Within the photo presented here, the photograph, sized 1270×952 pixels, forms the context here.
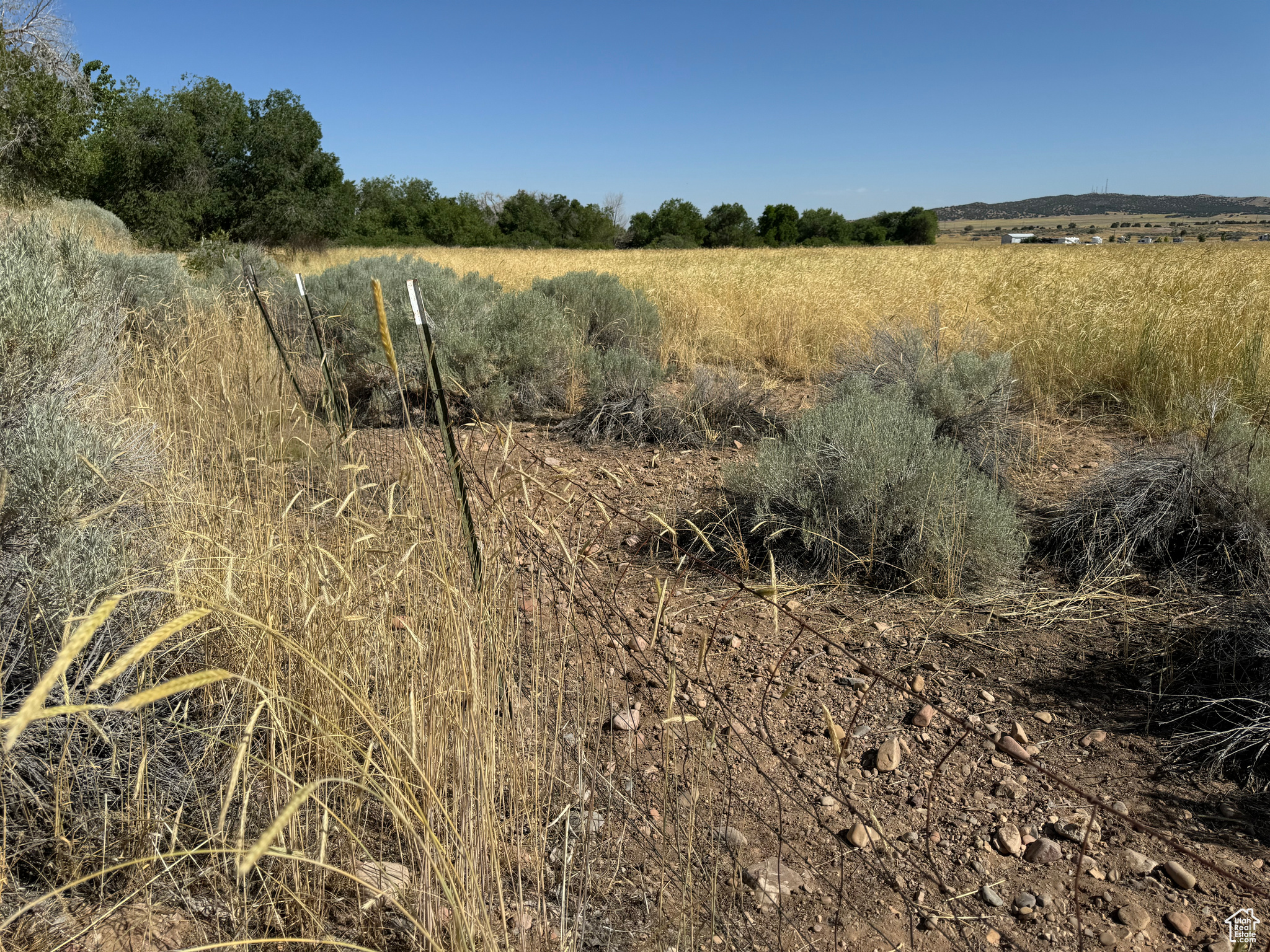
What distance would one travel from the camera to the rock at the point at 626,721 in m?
2.46

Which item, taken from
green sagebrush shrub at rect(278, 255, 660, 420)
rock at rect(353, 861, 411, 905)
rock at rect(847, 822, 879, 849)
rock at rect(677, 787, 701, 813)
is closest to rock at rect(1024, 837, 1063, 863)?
rock at rect(847, 822, 879, 849)

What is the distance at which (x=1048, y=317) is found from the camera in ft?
24.6

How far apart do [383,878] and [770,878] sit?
3.16 feet

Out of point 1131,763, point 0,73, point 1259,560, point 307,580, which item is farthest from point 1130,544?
point 0,73

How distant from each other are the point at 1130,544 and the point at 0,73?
19.1 meters

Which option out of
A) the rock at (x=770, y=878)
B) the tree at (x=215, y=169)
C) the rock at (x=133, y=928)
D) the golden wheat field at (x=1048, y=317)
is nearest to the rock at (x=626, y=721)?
the rock at (x=770, y=878)

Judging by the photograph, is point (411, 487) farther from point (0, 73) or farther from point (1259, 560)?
point (0, 73)

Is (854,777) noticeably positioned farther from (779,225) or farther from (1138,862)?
(779,225)

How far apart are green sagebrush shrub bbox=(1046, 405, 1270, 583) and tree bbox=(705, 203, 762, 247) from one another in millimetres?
49828

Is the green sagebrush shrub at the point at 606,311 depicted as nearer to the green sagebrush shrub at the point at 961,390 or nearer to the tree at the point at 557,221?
the green sagebrush shrub at the point at 961,390

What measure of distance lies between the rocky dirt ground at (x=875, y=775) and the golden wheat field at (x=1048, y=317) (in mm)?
3074

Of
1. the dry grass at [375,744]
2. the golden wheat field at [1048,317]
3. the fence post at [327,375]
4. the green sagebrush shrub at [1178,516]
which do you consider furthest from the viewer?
the golden wheat field at [1048,317]

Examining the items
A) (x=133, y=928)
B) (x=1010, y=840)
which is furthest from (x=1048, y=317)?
(x=133, y=928)

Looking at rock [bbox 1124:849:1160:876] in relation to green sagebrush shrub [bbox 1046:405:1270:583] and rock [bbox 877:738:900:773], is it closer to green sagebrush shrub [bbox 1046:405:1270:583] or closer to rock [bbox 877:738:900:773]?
rock [bbox 877:738:900:773]
